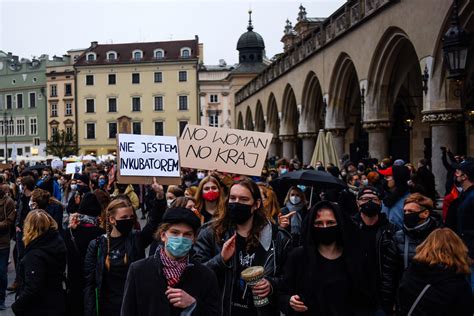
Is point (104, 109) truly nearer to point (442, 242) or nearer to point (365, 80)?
point (365, 80)

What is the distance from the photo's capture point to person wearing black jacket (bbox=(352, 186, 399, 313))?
426 cm

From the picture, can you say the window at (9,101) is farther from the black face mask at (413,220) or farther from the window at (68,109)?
the black face mask at (413,220)

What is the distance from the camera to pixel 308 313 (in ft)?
13.6

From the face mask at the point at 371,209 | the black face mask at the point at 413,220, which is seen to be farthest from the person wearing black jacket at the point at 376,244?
the black face mask at the point at 413,220

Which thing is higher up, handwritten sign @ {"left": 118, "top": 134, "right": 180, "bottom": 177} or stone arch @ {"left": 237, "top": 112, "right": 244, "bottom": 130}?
stone arch @ {"left": 237, "top": 112, "right": 244, "bottom": 130}

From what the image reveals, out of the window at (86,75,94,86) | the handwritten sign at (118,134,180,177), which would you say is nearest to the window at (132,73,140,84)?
the window at (86,75,94,86)

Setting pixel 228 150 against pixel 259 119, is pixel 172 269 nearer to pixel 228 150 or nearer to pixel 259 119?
pixel 228 150

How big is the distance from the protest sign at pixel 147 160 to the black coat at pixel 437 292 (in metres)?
3.82

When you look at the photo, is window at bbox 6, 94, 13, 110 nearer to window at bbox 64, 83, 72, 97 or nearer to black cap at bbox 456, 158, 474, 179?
window at bbox 64, 83, 72, 97

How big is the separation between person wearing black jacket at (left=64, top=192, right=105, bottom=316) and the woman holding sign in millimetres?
1510

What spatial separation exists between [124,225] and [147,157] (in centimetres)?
254

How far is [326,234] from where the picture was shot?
4148 millimetres

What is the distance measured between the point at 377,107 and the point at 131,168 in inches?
437

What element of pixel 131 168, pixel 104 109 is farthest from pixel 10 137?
pixel 131 168
